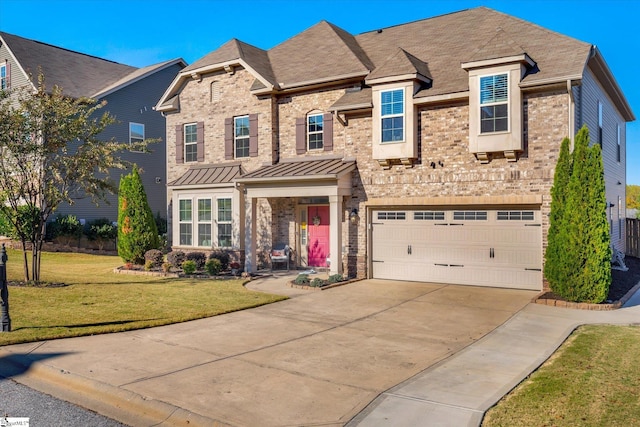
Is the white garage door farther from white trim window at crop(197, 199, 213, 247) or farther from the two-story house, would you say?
white trim window at crop(197, 199, 213, 247)

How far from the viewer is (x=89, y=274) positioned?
17.3 m

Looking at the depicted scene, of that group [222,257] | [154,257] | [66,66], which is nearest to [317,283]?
[222,257]

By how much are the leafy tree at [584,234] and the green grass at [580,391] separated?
340cm

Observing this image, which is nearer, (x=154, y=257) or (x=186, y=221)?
(x=154, y=257)

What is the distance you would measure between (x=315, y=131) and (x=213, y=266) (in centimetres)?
579

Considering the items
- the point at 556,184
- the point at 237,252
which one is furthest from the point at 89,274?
the point at 556,184

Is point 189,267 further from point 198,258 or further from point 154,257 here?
point 154,257

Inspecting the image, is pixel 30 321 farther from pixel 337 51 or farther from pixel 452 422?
pixel 337 51

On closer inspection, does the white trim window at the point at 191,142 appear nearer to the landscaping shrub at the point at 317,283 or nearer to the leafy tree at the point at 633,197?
the landscaping shrub at the point at 317,283

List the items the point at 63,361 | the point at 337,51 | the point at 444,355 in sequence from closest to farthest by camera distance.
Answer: the point at 63,361
the point at 444,355
the point at 337,51

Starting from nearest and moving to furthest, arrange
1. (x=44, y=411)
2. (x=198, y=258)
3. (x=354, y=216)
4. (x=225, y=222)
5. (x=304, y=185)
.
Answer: (x=44, y=411) < (x=304, y=185) < (x=354, y=216) < (x=198, y=258) < (x=225, y=222)

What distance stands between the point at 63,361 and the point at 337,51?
14496 mm

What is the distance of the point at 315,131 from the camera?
17.8 metres

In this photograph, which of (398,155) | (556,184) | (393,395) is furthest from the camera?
(398,155)
